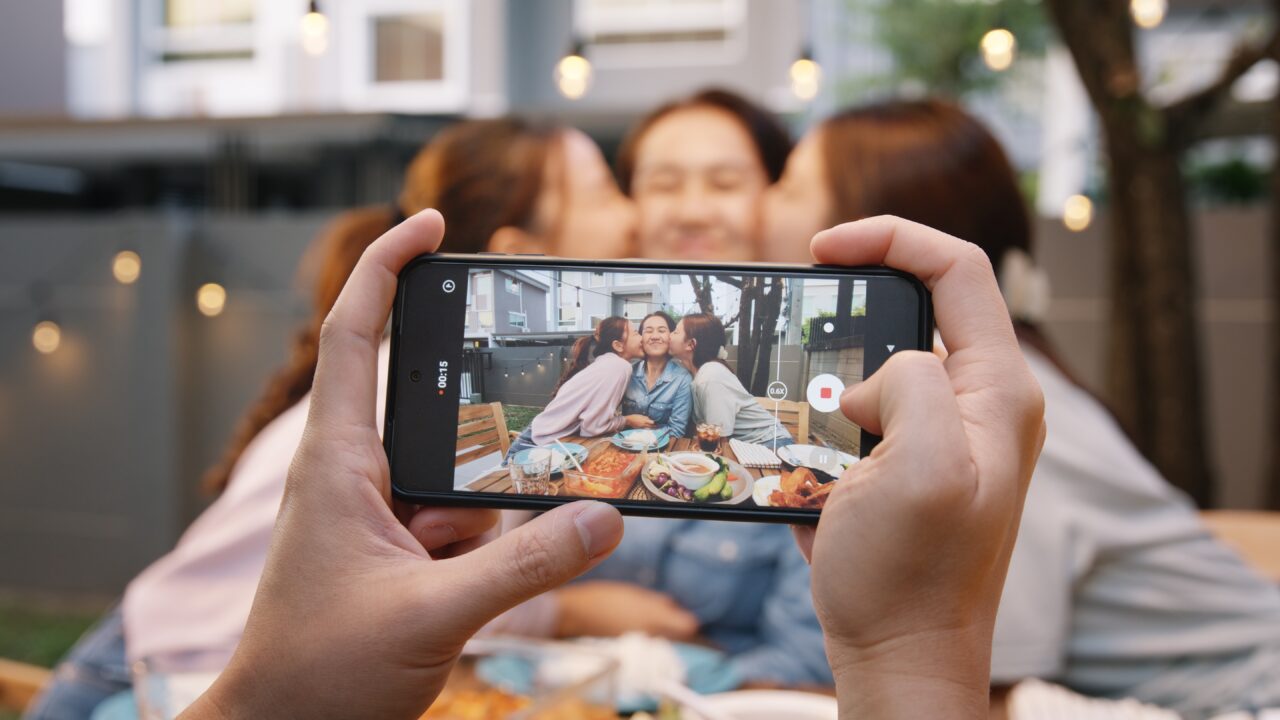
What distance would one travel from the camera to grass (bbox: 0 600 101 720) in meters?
4.63

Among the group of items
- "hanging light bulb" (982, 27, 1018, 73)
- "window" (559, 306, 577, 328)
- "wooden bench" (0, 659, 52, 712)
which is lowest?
"wooden bench" (0, 659, 52, 712)

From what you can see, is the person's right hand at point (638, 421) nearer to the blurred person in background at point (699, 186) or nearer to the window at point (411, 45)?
the blurred person in background at point (699, 186)

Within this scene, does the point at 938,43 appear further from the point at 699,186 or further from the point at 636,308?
the point at 636,308

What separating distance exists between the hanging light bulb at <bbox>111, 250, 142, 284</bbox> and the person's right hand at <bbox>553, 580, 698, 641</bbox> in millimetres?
4882

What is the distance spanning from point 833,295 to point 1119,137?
12.3 ft

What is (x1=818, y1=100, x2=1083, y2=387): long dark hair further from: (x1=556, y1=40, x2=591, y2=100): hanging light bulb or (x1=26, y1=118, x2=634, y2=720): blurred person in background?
(x1=556, y1=40, x2=591, y2=100): hanging light bulb

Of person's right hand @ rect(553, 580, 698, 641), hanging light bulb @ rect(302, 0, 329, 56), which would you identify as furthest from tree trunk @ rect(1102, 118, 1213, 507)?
hanging light bulb @ rect(302, 0, 329, 56)

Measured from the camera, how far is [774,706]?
1036 millimetres

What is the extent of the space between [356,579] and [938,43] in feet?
37.2

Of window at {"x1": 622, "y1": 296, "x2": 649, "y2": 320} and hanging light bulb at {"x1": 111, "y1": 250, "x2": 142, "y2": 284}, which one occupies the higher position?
→ window at {"x1": 622, "y1": 296, "x2": 649, "y2": 320}

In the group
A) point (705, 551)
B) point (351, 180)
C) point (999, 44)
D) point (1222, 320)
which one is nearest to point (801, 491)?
point (705, 551)

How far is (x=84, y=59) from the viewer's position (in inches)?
328

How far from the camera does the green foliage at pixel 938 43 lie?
10.5 meters

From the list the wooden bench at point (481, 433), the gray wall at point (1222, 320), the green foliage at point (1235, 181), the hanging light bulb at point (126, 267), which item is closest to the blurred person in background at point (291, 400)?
the wooden bench at point (481, 433)
